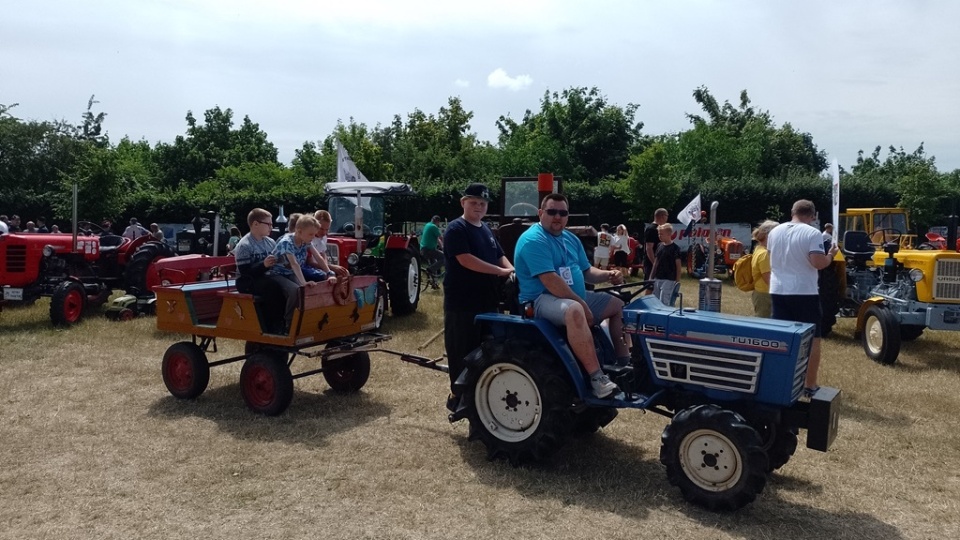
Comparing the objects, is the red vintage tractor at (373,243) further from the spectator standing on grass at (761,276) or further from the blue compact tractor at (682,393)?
the blue compact tractor at (682,393)

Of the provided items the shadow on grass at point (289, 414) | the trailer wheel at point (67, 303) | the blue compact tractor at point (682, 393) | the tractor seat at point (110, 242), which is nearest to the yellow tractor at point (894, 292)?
the blue compact tractor at point (682, 393)

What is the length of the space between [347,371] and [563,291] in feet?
9.60

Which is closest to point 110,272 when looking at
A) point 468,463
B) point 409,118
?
point 468,463

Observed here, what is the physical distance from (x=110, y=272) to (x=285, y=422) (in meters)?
7.54

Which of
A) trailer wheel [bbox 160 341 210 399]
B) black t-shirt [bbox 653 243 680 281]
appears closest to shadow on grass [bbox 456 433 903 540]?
trailer wheel [bbox 160 341 210 399]

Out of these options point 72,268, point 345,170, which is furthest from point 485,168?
point 72,268

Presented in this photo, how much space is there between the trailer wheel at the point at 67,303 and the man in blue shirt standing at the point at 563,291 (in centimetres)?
783

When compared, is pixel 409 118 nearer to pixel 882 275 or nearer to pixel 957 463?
pixel 882 275

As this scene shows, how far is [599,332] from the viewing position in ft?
16.8

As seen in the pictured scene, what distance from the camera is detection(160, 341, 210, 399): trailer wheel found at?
6.61 meters

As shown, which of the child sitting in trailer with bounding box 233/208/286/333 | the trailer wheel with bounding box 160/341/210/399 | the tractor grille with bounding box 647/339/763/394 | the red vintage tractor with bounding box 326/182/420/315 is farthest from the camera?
the red vintage tractor with bounding box 326/182/420/315

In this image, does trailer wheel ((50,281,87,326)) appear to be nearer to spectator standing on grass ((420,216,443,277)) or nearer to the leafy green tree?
spectator standing on grass ((420,216,443,277))

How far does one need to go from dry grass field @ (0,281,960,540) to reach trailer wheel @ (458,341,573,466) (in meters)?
0.19

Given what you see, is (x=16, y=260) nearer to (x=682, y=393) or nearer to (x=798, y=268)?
(x=682, y=393)
